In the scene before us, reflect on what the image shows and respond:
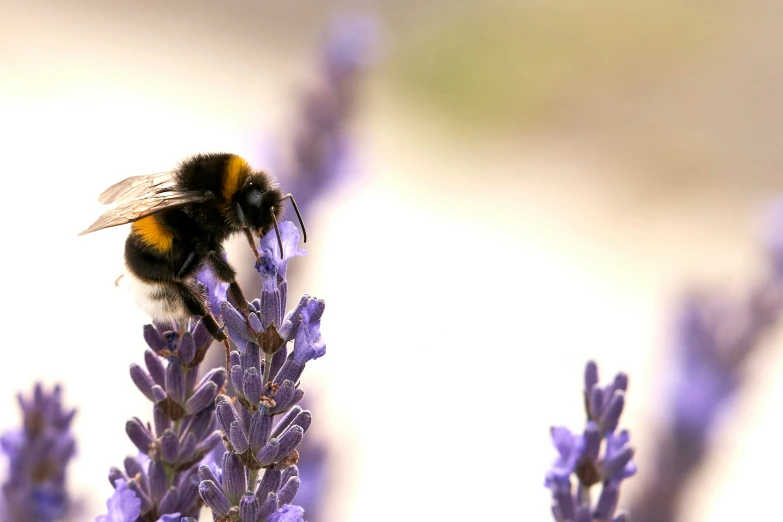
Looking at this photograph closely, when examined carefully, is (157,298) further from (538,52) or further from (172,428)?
(538,52)

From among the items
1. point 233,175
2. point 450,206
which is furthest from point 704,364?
point 450,206

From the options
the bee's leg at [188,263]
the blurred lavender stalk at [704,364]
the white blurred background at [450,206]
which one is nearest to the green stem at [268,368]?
the bee's leg at [188,263]

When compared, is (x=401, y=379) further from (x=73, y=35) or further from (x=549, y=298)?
(x=73, y=35)

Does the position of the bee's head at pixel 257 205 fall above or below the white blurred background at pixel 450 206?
below

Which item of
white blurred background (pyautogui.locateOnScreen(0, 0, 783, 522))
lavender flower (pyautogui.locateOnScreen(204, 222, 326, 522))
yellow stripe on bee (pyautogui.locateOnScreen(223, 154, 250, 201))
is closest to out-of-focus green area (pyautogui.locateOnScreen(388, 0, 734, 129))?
white blurred background (pyautogui.locateOnScreen(0, 0, 783, 522))

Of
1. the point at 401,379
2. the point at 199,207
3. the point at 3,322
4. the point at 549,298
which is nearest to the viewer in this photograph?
the point at 199,207

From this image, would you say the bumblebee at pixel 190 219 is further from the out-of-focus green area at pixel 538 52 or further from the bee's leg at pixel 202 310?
the out-of-focus green area at pixel 538 52

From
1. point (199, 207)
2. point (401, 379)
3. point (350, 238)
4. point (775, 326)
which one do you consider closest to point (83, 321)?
point (401, 379)
